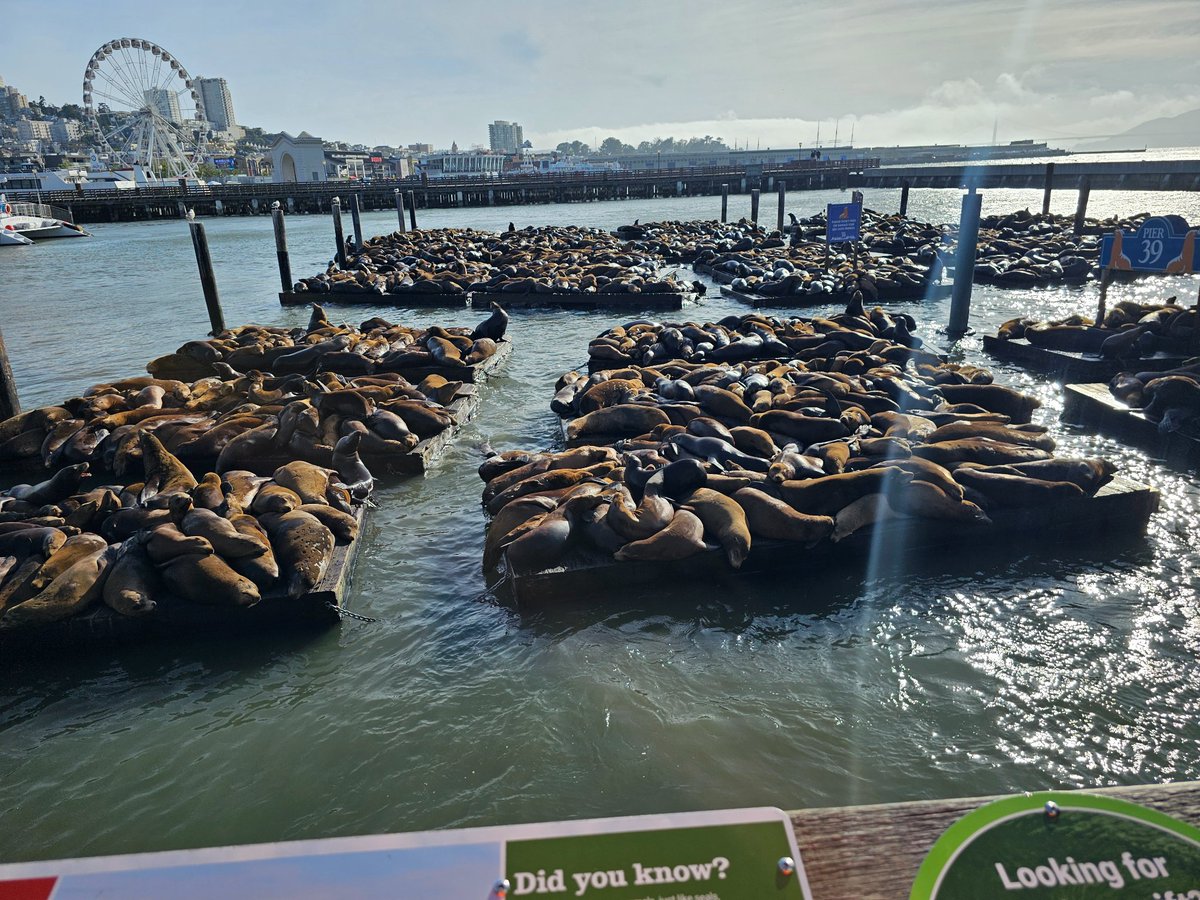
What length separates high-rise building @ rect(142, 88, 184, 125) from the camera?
82875 millimetres

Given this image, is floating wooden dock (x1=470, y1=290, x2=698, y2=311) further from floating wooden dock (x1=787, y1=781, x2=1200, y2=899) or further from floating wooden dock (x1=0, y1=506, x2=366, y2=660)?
floating wooden dock (x1=787, y1=781, x2=1200, y2=899)

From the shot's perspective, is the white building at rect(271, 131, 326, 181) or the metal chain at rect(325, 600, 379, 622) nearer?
the metal chain at rect(325, 600, 379, 622)

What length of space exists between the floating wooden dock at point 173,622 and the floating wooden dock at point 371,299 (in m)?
15.1

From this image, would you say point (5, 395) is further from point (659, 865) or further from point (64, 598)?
point (659, 865)

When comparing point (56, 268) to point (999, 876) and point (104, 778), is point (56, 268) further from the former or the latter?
point (999, 876)

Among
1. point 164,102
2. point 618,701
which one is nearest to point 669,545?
point 618,701

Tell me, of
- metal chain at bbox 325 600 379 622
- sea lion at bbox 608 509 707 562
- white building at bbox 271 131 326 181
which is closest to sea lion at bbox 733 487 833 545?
sea lion at bbox 608 509 707 562

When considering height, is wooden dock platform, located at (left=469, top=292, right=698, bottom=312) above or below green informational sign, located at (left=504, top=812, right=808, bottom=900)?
below

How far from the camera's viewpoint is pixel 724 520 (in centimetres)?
550

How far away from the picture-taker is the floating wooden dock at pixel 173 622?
490 centimetres

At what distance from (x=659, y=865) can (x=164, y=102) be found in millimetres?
121230

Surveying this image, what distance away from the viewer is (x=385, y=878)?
158cm

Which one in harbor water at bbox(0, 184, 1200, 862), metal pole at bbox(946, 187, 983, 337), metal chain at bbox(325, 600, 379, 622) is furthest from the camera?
metal pole at bbox(946, 187, 983, 337)

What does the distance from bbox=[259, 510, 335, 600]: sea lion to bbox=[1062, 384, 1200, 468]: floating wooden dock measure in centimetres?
785
